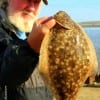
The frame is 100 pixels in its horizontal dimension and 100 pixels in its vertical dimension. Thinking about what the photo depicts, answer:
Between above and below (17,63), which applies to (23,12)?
above

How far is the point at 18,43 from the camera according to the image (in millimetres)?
3617

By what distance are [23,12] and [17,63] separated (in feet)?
2.22

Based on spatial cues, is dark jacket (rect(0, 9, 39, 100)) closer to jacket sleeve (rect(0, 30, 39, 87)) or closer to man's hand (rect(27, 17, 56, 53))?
jacket sleeve (rect(0, 30, 39, 87))

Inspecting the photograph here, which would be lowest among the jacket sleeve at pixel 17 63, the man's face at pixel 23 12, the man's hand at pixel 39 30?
the jacket sleeve at pixel 17 63

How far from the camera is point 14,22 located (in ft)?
14.4

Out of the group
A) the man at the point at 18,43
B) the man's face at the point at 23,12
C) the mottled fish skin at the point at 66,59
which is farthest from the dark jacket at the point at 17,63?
the mottled fish skin at the point at 66,59

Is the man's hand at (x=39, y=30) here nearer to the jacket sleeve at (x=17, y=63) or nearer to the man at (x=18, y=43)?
the man at (x=18, y=43)

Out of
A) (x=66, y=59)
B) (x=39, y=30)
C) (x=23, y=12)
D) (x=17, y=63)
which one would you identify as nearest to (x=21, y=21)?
(x=23, y=12)

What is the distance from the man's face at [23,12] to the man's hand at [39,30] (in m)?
0.65

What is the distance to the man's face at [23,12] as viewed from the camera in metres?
3.94

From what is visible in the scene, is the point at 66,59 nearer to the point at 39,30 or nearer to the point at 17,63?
the point at 39,30

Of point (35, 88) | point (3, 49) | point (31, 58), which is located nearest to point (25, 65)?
point (31, 58)

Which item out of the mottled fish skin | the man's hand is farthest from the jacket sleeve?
the mottled fish skin

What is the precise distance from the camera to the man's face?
394cm
